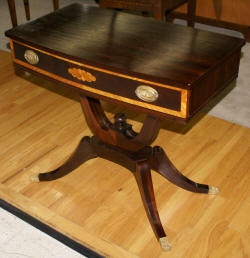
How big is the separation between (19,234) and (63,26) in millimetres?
901

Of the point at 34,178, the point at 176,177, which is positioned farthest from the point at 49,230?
the point at 176,177

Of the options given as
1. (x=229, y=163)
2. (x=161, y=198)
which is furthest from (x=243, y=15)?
(x=161, y=198)

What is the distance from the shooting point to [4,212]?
2088mm

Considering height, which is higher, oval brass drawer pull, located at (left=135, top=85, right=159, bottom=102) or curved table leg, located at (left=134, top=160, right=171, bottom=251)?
oval brass drawer pull, located at (left=135, top=85, right=159, bottom=102)

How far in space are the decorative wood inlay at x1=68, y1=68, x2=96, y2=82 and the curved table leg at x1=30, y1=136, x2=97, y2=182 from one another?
44 centimetres

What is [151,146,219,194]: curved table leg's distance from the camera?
6.66 ft

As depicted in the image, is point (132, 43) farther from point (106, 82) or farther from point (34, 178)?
point (34, 178)

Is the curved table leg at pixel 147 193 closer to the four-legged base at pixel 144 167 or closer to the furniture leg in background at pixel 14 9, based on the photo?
the four-legged base at pixel 144 167

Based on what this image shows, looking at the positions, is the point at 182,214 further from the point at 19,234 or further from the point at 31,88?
the point at 31,88

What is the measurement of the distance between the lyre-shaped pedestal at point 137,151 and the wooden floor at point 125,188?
0.08 m

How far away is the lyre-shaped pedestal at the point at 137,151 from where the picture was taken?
1.86 meters

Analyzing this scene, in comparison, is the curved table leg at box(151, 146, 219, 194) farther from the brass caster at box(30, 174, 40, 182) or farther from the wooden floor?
the brass caster at box(30, 174, 40, 182)

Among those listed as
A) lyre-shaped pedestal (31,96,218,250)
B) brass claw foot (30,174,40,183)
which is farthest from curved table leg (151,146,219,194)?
brass claw foot (30,174,40,183)

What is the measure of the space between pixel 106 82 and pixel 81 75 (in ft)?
0.38
